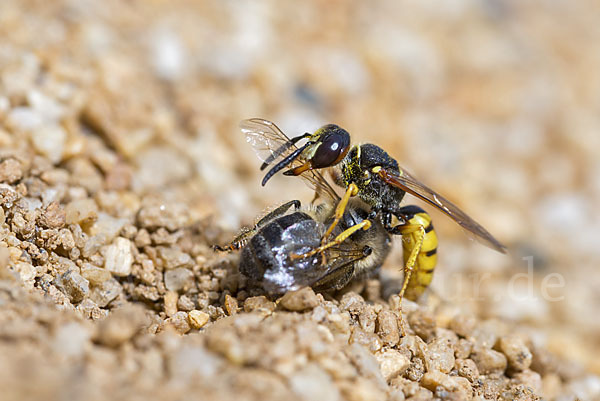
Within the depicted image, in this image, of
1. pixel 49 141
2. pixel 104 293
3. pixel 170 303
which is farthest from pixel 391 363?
pixel 49 141

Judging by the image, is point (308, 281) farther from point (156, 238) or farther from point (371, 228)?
point (156, 238)

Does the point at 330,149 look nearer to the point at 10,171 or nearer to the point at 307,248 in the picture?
the point at 307,248

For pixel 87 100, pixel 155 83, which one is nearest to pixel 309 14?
pixel 155 83

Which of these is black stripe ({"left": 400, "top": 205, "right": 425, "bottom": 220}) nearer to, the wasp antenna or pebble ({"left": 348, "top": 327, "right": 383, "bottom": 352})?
the wasp antenna

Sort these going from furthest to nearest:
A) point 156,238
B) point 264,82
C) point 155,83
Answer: point 264,82, point 155,83, point 156,238

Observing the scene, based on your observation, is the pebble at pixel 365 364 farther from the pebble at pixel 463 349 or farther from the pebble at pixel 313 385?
the pebble at pixel 463 349

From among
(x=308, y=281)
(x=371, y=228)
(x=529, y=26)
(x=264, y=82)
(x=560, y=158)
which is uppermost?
(x=529, y=26)
